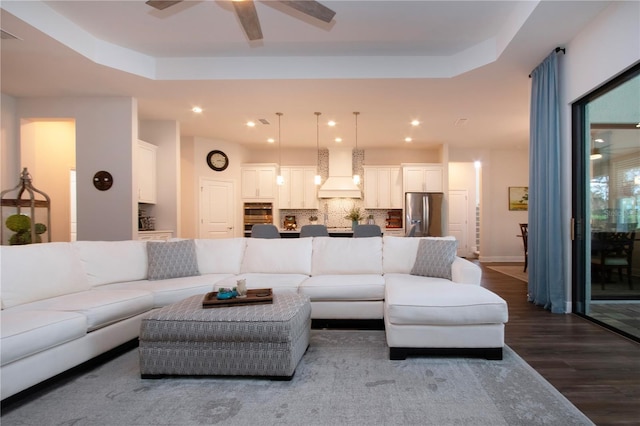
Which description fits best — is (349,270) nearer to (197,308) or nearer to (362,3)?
(197,308)

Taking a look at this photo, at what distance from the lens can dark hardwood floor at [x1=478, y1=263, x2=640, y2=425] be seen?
183cm

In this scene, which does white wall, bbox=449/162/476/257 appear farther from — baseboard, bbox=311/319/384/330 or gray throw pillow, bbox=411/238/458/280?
baseboard, bbox=311/319/384/330

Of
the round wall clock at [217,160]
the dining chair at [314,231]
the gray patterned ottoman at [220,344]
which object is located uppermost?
the round wall clock at [217,160]

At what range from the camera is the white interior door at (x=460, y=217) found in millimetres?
9516

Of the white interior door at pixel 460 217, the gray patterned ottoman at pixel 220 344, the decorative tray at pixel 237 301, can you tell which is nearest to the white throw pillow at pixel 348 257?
the decorative tray at pixel 237 301

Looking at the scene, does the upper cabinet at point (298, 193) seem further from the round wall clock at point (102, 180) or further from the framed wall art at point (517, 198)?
the framed wall art at point (517, 198)

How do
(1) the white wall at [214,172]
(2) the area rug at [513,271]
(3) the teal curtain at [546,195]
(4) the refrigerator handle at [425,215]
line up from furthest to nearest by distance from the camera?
(4) the refrigerator handle at [425,215] → (1) the white wall at [214,172] → (2) the area rug at [513,271] → (3) the teal curtain at [546,195]

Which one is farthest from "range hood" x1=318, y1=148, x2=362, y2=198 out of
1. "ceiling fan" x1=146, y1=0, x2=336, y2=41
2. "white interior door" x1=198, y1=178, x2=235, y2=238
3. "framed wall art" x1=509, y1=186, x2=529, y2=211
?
"ceiling fan" x1=146, y1=0, x2=336, y2=41

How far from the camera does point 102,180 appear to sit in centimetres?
504

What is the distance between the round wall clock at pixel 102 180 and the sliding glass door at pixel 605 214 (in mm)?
5863

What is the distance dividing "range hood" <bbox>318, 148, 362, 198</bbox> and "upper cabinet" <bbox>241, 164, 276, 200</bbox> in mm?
1173

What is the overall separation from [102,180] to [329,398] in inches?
186

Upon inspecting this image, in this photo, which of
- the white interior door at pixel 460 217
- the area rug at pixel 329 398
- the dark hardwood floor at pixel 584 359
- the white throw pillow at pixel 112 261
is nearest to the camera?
the area rug at pixel 329 398

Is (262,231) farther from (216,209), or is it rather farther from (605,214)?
(605,214)
